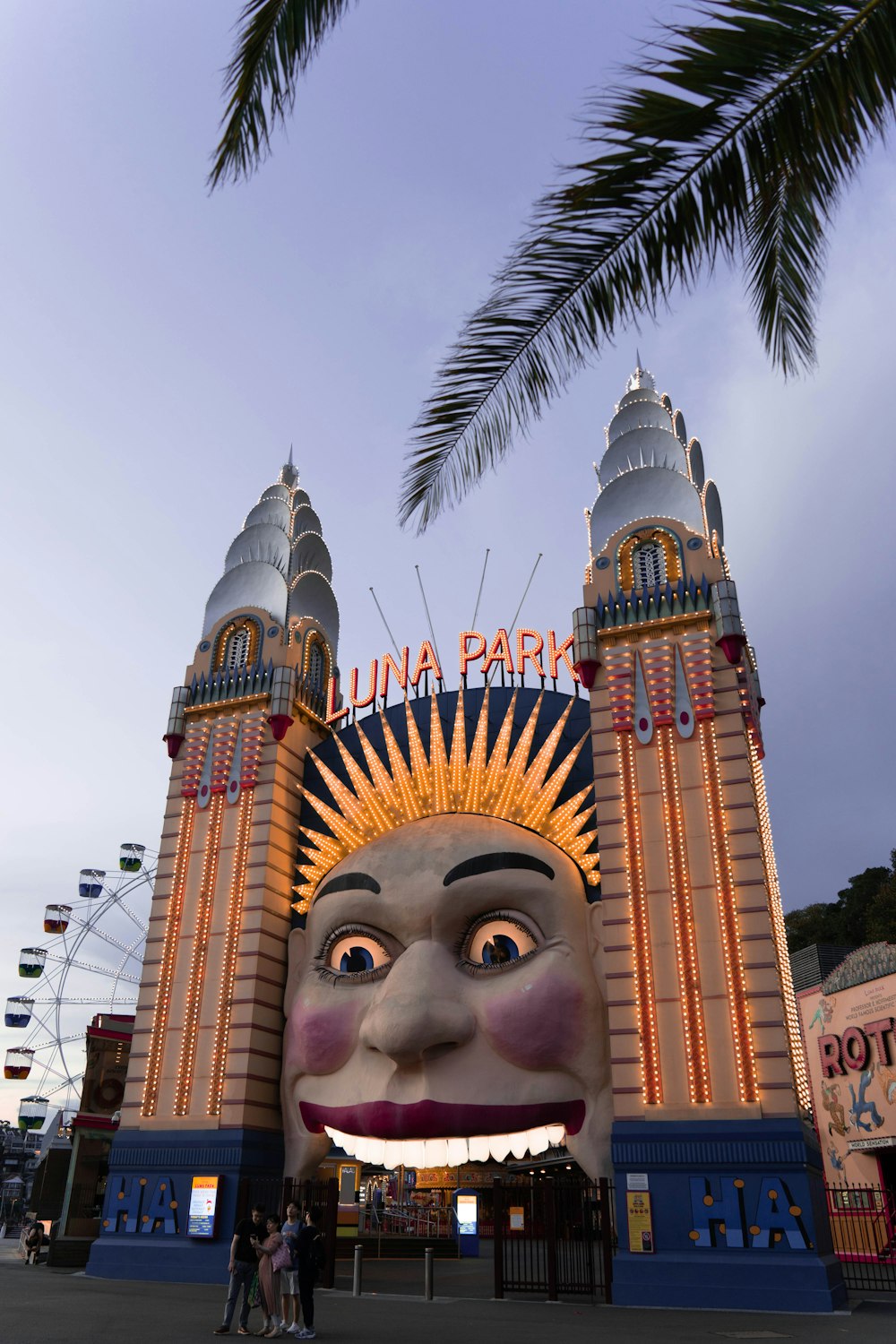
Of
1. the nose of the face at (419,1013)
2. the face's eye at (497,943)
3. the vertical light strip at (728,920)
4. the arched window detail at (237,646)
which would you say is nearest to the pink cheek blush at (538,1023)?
the nose of the face at (419,1013)

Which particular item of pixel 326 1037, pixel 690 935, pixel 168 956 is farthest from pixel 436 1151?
pixel 168 956

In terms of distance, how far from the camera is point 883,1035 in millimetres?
27000

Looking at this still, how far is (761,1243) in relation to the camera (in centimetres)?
1591

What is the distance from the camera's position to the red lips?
18.3 m

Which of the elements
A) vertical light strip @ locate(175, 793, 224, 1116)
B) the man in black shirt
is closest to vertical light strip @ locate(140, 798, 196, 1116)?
vertical light strip @ locate(175, 793, 224, 1116)

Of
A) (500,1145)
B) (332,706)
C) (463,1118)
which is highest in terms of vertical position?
(332,706)

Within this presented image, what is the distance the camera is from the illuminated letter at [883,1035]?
26.8m

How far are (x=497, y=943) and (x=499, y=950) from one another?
0.14 metres

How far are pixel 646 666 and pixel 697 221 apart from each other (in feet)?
46.9

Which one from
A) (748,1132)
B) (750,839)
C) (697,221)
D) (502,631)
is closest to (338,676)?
(502,631)

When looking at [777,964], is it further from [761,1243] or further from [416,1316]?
[416,1316]

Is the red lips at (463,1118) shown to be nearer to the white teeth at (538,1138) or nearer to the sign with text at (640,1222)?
the white teeth at (538,1138)

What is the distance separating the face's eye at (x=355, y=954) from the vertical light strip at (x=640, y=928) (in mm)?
5131

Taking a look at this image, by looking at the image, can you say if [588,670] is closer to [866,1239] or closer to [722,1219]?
[722,1219]
